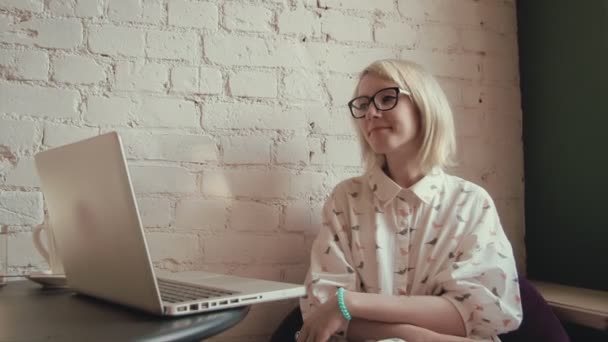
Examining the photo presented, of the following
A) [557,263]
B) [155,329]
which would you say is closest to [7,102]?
[155,329]

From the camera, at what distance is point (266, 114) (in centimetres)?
138

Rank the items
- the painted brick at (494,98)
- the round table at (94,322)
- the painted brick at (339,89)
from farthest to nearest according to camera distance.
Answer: the painted brick at (494,98) → the painted brick at (339,89) → the round table at (94,322)

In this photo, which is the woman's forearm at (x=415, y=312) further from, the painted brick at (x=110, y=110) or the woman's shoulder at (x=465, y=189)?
the painted brick at (x=110, y=110)

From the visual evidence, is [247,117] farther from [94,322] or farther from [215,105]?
[94,322]

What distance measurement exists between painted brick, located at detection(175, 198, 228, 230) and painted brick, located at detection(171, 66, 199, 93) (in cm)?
28

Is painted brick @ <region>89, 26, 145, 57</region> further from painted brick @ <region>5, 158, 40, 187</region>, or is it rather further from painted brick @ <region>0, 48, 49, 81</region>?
painted brick @ <region>5, 158, 40, 187</region>

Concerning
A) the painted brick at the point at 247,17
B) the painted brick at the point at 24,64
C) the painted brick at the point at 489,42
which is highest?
the painted brick at the point at 247,17

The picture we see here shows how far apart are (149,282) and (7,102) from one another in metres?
0.80

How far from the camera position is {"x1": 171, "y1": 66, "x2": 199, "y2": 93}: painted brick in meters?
1.32

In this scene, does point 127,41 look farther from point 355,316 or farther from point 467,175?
point 467,175

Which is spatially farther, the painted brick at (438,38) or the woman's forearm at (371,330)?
the painted brick at (438,38)

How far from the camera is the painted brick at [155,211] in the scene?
1272 millimetres

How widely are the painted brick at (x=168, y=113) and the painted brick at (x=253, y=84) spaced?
121mm

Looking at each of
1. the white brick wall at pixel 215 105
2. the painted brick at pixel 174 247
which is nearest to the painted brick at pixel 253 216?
the white brick wall at pixel 215 105
